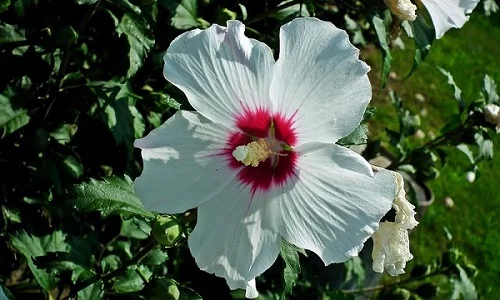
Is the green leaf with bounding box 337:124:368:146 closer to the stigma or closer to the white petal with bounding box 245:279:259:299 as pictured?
the stigma

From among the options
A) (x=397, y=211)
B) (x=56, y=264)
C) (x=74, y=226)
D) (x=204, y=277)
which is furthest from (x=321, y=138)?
(x=204, y=277)

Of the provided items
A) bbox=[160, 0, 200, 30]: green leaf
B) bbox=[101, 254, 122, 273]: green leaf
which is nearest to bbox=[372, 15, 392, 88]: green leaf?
bbox=[160, 0, 200, 30]: green leaf

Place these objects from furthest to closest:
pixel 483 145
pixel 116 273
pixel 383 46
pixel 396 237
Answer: pixel 483 145 < pixel 383 46 < pixel 116 273 < pixel 396 237

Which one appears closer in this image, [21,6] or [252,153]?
[252,153]

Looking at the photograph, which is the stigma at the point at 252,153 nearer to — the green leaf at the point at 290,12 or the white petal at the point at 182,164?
the white petal at the point at 182,164

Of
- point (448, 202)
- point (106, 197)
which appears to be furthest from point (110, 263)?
point (448, 202)

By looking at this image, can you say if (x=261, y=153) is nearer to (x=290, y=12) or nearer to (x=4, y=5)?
(x=4, y=5)

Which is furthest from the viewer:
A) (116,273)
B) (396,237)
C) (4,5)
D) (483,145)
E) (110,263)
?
(483,145)

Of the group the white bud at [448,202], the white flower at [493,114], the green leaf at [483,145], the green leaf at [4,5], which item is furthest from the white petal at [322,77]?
the white bud at [448,202]
